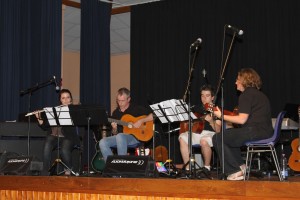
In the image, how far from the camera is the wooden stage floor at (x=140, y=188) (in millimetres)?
4199

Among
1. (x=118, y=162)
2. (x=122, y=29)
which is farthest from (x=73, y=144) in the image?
(x=122, y=29)

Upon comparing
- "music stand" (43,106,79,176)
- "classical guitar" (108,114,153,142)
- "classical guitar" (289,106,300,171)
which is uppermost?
"music stand" (43,106,79,176)

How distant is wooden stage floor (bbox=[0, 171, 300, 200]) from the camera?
13.8 ft

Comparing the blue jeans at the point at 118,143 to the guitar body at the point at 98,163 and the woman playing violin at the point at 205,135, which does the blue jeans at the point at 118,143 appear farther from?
the guitar body at the point at 98,163

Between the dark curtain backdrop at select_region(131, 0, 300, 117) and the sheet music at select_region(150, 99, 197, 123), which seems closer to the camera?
the sheet music at select_region(150, 99, 197, 123)

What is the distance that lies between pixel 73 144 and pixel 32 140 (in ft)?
2.81

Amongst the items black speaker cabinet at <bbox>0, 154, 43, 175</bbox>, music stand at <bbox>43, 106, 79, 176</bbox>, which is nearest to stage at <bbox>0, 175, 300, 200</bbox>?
black speaker cabinet at <bbox>0, 154, 43, 175</bbox>

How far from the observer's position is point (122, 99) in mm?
7137

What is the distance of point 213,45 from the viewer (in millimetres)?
9750

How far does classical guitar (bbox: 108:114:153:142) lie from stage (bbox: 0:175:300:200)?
170 cm

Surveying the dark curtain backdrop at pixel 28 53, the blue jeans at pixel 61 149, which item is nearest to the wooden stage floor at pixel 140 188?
the blue jeans at pixel 61 149

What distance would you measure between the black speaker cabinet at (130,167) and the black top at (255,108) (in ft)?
3.67

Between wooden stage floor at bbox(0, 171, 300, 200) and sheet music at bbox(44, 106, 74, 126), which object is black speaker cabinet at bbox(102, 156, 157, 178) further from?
sheet music at bbox(44, 106, 74, 126)

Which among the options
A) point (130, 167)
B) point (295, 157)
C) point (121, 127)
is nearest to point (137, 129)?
point (121, 127)
